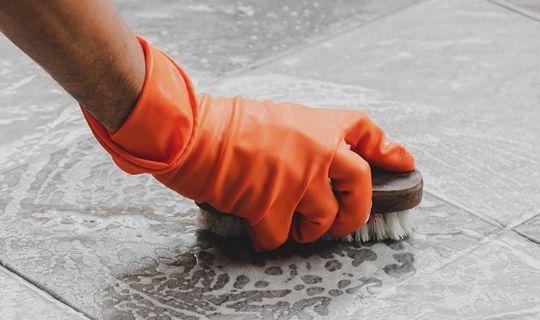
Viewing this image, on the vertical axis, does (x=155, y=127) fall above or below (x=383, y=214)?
above

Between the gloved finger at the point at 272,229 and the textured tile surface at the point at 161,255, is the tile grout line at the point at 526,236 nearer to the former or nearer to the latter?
the textured tile surface at the point at 161,255

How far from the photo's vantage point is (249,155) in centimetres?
142

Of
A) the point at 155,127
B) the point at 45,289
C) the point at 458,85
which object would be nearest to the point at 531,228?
the point at 458,85

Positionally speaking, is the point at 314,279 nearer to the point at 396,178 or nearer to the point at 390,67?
the point at 396,178

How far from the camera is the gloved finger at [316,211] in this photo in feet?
4.71

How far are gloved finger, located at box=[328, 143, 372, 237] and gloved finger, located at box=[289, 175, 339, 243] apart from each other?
14 mm

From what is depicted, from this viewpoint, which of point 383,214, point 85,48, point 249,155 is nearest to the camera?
point 85,48

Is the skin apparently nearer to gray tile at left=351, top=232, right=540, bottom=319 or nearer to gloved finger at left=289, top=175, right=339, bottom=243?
gloved finger at left=289, top=175, right=339, bottom=243

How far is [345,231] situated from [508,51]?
29.7 inches

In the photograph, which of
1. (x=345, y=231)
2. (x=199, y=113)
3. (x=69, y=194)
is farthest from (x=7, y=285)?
(x=345, y=231)

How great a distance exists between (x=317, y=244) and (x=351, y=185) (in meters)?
0.14

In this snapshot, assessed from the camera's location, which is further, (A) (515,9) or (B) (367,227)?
(A) (515,9)

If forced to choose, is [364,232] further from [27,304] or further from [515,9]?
[515,9]

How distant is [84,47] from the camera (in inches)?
51.4
